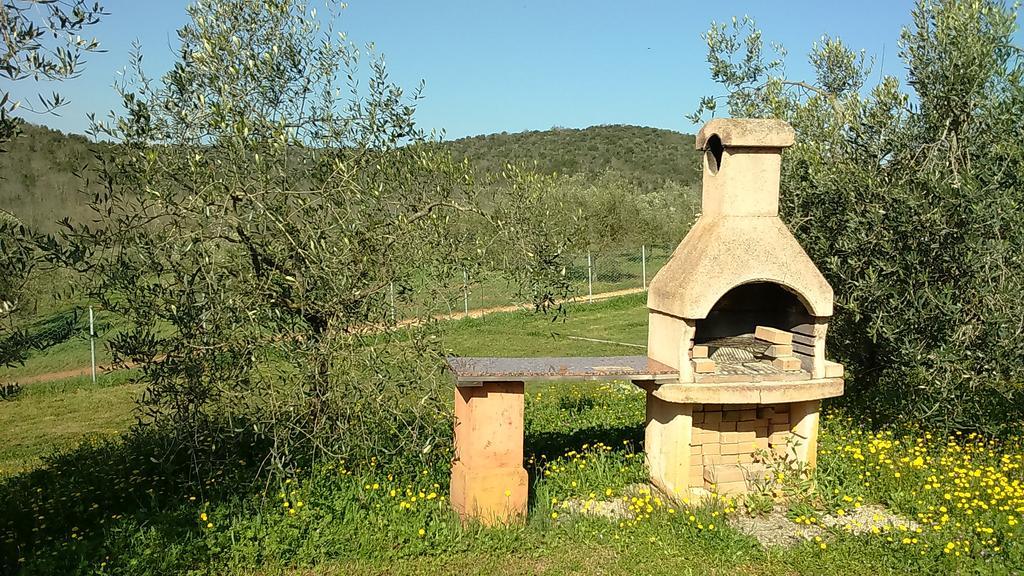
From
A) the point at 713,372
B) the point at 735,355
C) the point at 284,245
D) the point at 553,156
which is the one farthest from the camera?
the point at 553,156

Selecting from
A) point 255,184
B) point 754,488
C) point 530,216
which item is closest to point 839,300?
point 754,488

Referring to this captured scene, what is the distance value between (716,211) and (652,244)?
24.1 metres

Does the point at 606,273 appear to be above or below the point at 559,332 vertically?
above

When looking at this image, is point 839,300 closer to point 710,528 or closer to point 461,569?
point 710,528

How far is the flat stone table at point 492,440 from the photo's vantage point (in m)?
6.27

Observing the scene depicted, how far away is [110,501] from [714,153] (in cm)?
725

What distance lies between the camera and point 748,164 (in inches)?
288

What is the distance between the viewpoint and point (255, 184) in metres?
5.59

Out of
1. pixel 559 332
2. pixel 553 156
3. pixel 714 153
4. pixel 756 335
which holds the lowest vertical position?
pixel 559 332

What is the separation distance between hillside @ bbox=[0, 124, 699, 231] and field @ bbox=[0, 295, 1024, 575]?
21682 millimetres

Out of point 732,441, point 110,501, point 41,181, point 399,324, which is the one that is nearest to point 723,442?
point 732,441

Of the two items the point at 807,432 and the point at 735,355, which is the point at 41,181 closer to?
the point at 735,355

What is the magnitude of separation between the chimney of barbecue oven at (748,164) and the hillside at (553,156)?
24.8 m

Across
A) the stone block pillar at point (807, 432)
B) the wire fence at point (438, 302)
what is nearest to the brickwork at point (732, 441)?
the stone block pillar at point (807, 432)
